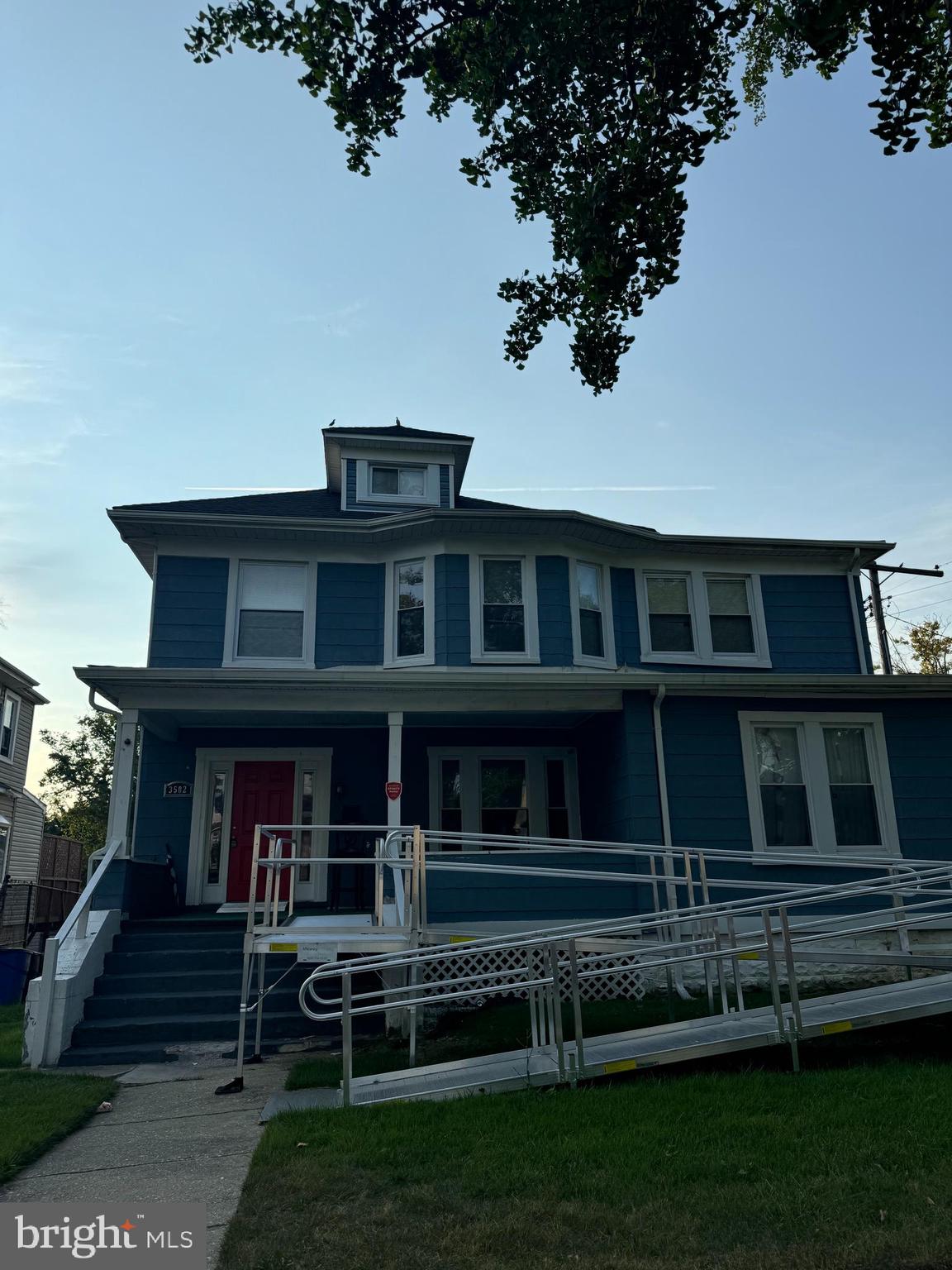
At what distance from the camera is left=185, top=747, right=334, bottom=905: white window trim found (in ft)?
39.7

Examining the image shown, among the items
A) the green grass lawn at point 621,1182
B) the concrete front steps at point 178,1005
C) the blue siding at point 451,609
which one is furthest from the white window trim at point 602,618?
the green grass lawn at point 621,1182

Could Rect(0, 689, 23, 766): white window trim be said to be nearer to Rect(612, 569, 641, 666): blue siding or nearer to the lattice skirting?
Rect(612, 569, 641, 666): blue siding

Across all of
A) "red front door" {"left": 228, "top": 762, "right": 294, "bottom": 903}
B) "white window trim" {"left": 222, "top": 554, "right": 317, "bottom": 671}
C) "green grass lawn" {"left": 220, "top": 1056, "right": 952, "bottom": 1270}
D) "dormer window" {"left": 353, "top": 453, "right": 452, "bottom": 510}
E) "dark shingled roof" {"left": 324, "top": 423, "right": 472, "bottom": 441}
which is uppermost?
"dark shingled roof" {"left": 324, "top": 423, "right": 472, "bottom": 441}

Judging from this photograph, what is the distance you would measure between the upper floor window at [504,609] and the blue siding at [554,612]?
0.32ft

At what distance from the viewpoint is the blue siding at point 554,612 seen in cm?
1269

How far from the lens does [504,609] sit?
13.0m

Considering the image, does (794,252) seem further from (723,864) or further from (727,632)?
(723,864)

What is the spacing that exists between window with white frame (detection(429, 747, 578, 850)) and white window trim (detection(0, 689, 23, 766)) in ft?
49.0

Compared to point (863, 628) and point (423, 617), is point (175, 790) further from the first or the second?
point (863, 628)

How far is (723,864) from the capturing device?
11.2m

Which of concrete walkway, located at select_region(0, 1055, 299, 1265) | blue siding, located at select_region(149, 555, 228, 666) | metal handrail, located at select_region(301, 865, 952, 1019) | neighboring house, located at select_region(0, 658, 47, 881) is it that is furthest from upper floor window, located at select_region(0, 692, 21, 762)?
metal handrail, located at select_region(301, 865, 952, 1019)

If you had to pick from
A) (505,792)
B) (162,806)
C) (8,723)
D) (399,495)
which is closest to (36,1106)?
(162,806)

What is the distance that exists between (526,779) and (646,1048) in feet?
23.5

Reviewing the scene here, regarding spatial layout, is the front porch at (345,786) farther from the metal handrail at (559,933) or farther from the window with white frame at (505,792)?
the metal handrail at (559,933)
